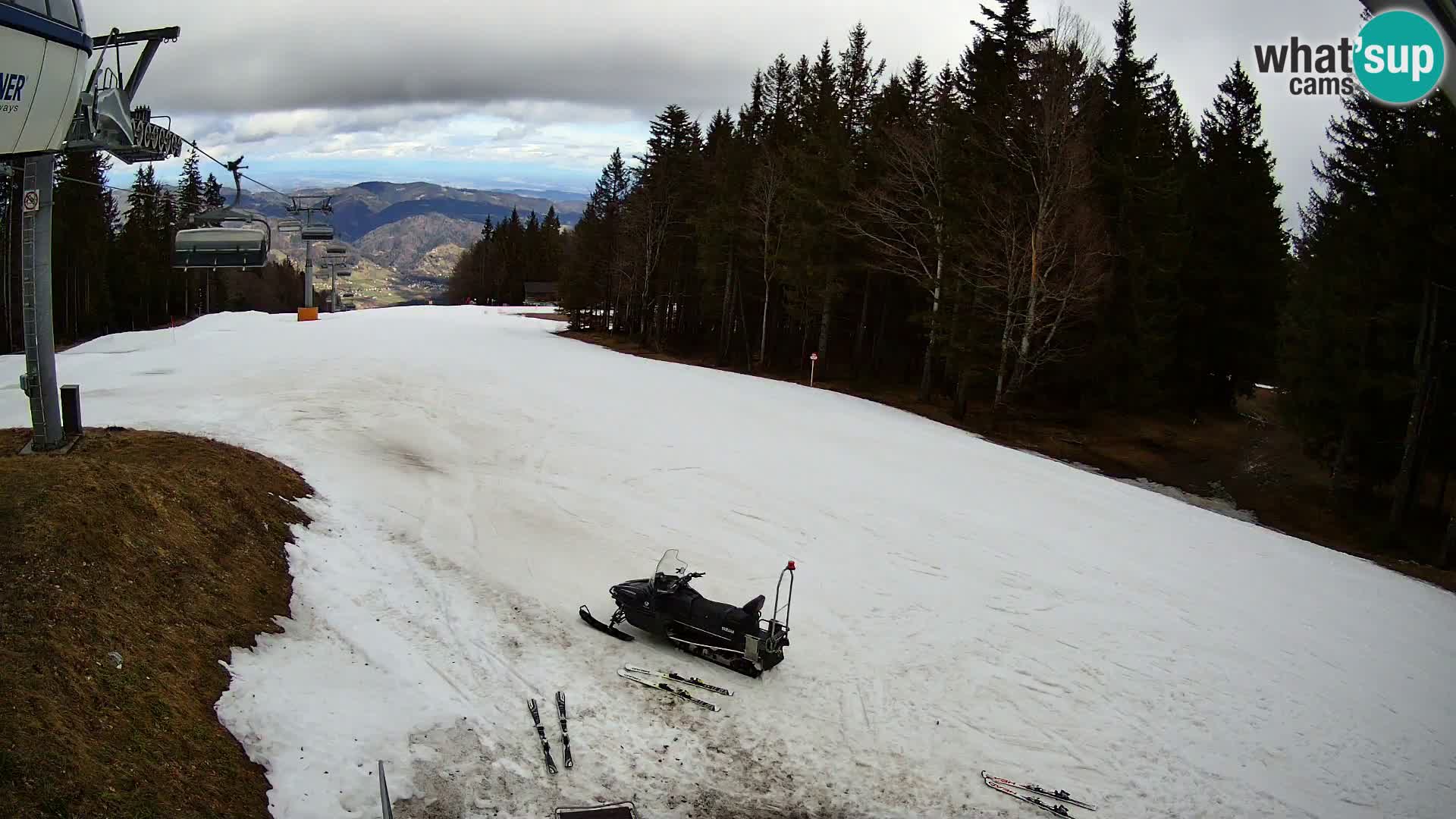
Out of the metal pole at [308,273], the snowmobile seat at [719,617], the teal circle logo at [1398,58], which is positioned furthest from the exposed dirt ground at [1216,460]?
the metal pole at [308,273]

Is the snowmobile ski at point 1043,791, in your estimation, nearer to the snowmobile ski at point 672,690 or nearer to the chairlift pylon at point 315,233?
the snowmobile ski at point 672,690

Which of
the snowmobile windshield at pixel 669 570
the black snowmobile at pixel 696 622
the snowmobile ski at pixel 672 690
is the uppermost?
the snowmobile windshield at pixel 669 570

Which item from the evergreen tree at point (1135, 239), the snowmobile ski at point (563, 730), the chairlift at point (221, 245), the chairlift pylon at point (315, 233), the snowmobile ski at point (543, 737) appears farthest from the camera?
the chairlift pylon at point (315, 233)

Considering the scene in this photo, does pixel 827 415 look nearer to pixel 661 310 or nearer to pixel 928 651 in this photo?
pixel 928 651

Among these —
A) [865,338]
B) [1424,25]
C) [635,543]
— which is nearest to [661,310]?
[865,338]

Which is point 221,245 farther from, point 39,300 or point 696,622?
point 696,622

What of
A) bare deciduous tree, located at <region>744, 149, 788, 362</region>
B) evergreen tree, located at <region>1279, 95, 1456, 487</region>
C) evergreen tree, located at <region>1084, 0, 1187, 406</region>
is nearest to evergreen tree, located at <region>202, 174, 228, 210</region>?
bare deciduous tree, located at <region>744, 149, 788, 362</region>

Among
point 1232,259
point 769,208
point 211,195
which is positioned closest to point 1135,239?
point 1232,259
